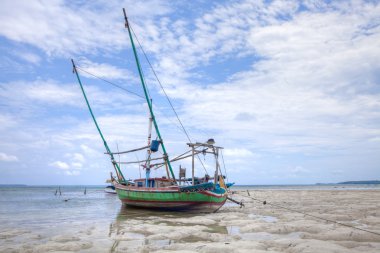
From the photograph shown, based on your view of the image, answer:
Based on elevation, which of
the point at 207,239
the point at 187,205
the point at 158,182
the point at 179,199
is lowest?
the point at 207,239

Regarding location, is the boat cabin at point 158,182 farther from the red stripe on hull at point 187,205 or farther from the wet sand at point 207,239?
the wet sand at point 207,239

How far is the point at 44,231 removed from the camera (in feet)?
59.7

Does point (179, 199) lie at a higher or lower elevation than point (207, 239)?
higher

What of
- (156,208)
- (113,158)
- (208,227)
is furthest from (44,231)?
(113,158)

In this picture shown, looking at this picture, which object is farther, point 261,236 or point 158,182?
point 158,182

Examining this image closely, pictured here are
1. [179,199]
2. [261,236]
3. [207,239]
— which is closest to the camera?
[207,239]

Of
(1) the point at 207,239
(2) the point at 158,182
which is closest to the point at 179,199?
(2) the point at 158,182

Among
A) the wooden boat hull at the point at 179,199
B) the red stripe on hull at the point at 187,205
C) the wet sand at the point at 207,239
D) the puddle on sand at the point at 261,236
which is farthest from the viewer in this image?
the red stripe on hull at the point at 187,205

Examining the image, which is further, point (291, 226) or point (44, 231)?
point (44, 231)

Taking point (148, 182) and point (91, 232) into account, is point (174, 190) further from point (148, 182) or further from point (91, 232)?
point (91, 232)

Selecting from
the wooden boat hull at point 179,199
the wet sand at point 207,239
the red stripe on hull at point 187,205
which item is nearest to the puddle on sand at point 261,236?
the wet sand at point 207,239

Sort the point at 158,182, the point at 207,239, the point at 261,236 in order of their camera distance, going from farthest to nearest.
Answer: the point at 158,182 → the point at 261,236 → the point at 207,239

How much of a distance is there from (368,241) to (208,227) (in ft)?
26.8

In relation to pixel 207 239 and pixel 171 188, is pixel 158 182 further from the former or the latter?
pixel 207 239
